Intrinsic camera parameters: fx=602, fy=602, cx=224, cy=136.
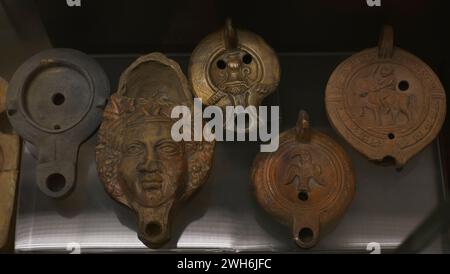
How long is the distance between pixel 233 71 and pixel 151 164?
1.03 feet

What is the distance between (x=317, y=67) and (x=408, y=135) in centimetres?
27

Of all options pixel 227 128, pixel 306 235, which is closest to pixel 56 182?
pixel 227 128

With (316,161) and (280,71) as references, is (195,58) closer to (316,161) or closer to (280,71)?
(280,71)

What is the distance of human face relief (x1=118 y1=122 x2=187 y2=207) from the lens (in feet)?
4.00

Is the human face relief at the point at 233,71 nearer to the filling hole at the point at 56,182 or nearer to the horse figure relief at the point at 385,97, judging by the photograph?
the horse figure relief at the point at 385,97

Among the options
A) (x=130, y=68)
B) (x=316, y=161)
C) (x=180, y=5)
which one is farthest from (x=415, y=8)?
(x=130, y=68)

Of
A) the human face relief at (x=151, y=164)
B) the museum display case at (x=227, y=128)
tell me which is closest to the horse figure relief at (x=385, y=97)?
the museum display case at (x=227, y=128)

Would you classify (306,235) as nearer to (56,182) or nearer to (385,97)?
(385,97)

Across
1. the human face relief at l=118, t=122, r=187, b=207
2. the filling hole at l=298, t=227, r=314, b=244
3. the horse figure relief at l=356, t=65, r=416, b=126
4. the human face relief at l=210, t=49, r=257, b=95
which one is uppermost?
the human face relief at l=210, t=49, r=257, b=95

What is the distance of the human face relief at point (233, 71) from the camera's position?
1361 millimetres

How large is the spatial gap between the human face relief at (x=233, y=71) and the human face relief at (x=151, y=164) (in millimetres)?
179

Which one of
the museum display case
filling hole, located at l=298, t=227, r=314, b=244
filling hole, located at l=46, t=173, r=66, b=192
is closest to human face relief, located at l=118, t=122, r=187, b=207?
the museum display case

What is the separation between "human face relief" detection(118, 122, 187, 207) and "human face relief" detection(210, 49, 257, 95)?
18 centimetres

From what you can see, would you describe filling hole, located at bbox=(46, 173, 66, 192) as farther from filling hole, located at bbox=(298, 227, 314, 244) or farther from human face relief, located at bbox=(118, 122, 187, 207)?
filling hole, located at bbox=(298, 227, 314, 244)
